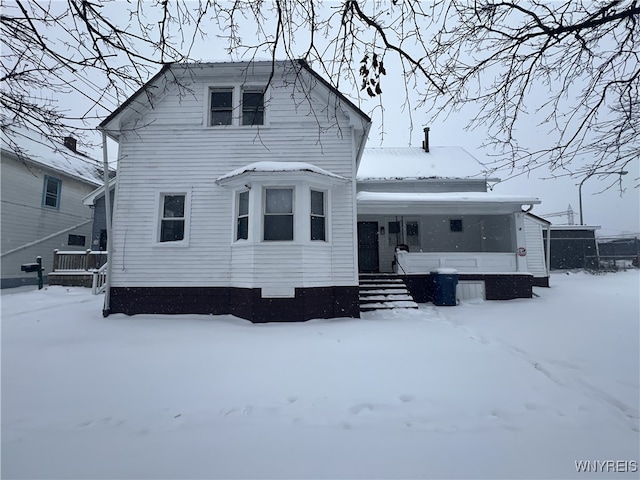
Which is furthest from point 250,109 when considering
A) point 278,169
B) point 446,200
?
point 446,200

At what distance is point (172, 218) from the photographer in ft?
27.2

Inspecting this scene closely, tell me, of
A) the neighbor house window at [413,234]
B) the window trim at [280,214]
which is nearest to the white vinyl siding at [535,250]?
the neighbor house window at [413,234]

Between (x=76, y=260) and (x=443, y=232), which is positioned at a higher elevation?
(x=443, y=232)

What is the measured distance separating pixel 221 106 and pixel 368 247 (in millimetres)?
7563

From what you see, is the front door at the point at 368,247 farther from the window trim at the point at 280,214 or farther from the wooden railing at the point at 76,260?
the wooden railing at the point at 76,260

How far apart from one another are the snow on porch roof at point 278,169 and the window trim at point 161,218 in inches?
45.8

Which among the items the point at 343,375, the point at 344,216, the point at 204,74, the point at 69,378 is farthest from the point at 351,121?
the point at 69,378

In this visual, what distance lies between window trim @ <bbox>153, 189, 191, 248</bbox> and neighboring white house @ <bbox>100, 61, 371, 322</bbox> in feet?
0.09

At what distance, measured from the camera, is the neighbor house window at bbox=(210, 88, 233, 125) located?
8680 mm

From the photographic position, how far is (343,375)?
394 cm

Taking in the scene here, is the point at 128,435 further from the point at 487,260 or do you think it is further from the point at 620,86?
the point at 487,260

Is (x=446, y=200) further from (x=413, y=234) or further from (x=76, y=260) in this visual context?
(x=76, y=260)

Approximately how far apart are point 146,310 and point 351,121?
731cm

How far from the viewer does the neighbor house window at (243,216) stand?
7.99 m
